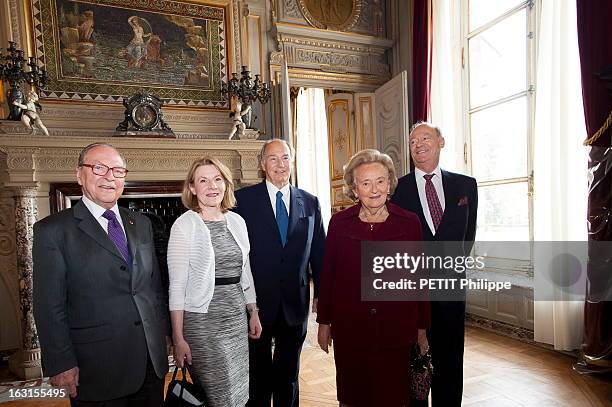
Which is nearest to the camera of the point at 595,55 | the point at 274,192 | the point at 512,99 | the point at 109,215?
the point at 109,215

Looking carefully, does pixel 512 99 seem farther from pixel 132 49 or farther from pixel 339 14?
pixel 132 49

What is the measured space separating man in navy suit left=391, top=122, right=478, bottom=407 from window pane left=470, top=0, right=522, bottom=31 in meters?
3.00

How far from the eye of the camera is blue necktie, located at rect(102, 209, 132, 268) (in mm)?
1598

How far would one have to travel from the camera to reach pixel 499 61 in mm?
4285

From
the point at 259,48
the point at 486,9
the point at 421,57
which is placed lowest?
the point at 421,57

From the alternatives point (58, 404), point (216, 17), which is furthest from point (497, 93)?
point (58, 404)

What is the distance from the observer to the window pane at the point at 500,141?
403 cm

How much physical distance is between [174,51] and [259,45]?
3.66ft

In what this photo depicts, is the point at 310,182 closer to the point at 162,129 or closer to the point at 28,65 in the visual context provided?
the point at 162,129

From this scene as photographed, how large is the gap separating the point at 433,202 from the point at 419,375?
913mm

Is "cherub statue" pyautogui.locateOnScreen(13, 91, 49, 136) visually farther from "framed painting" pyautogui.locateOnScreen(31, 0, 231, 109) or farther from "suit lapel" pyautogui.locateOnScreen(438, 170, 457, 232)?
"suit lapel" pyautogui.locateOnScreen(438, 170, 457, 232)

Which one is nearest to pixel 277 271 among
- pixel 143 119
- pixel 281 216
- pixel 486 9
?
pixel 281 216

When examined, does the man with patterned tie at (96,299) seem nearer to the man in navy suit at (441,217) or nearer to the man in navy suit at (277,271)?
the man in navy suit at (277,271)

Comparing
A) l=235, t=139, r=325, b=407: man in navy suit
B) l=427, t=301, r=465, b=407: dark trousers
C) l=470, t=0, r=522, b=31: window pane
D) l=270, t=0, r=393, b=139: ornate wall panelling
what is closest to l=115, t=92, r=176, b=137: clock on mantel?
l=270, t=0, r=393, b=139: ornate wall panelling
